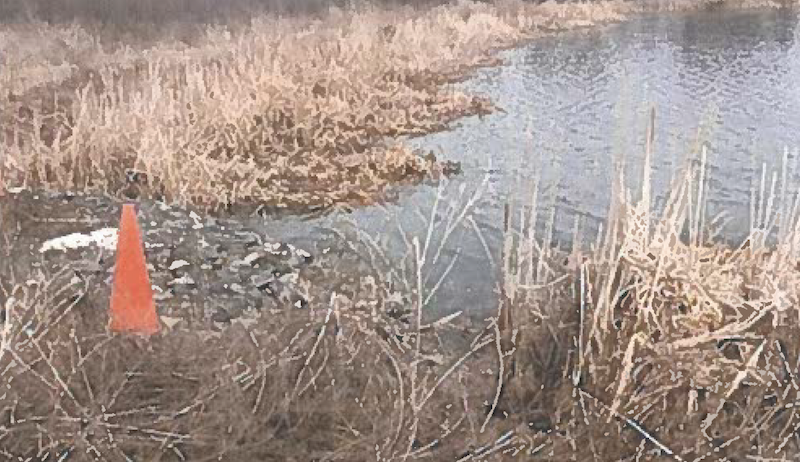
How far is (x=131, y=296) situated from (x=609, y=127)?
617 millimetres

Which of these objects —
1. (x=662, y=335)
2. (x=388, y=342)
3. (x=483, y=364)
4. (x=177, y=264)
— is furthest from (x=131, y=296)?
(x=662, y=335)

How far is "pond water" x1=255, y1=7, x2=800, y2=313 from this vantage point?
1125mm

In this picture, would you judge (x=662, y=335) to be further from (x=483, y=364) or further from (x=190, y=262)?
(x=190, y=262)

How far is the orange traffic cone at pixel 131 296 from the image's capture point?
1.06 m

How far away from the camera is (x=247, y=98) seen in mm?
1347

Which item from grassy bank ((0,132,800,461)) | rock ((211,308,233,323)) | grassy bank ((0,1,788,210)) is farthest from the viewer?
grassy bank ((0,1,788,210))

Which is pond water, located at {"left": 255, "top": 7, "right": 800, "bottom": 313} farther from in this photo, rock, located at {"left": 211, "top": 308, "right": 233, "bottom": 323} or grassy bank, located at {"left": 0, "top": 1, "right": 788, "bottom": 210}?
rock, located at {"left": 211, "top": 308, "right": 233, "bottom": 323}

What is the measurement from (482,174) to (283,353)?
1.11 feet

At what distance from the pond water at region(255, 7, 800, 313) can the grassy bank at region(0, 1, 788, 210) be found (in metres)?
0.05

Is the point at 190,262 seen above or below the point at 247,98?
below

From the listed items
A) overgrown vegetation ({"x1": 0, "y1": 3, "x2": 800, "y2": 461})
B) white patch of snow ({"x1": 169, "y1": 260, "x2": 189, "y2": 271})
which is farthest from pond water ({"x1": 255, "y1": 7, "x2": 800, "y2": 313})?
white patch of snow ({"x1": 169, "y1": 260, "x2": 189, "y2": 271})

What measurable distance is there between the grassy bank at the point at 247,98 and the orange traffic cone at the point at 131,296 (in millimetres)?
161

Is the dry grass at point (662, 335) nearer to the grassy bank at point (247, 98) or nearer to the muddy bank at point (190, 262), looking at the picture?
the muddy bank at point (190, 262)

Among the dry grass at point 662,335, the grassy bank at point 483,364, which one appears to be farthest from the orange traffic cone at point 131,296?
the dry grass at point 662,335
